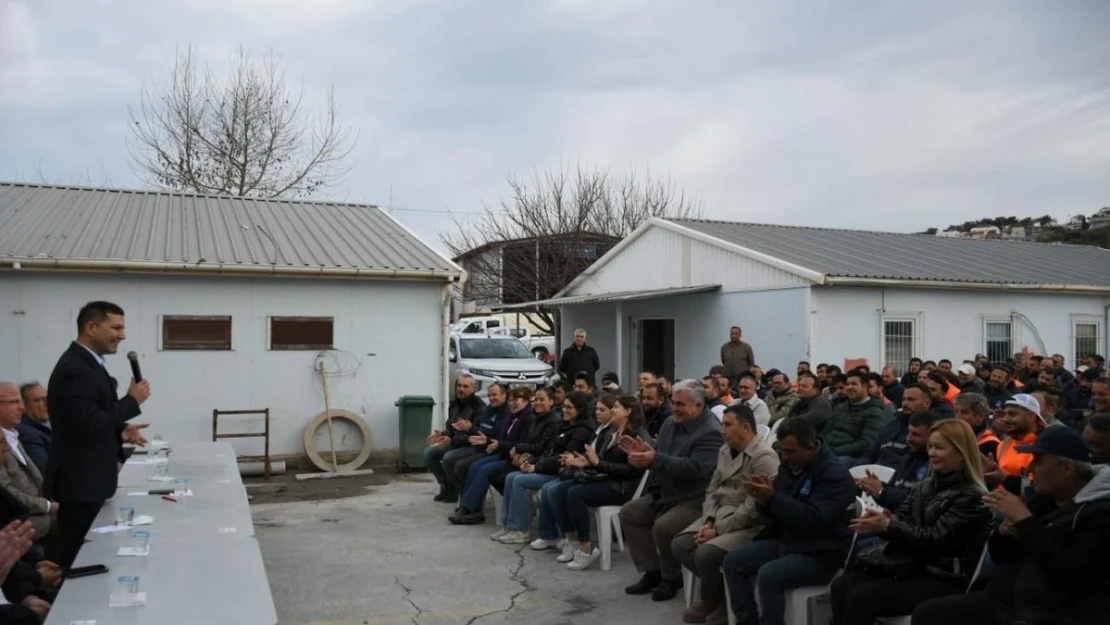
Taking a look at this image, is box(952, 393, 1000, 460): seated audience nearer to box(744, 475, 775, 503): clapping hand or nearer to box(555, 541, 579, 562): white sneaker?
box(744, 475, 775, 503): clapping hand

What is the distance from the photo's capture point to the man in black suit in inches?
181

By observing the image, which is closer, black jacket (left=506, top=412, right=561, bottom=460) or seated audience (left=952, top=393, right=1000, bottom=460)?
seated audience (left=952, top=393, right=1000, bottom=460)

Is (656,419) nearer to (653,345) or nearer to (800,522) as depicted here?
(800,522)

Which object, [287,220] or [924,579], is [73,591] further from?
[287,220]

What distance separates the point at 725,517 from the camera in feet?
18.1

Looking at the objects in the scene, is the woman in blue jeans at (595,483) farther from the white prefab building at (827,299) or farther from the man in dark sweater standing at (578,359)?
the white prefab building at (827,299)

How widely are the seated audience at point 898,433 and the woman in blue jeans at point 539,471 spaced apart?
236 cm

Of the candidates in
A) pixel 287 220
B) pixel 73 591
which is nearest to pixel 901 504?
pixel 73 591

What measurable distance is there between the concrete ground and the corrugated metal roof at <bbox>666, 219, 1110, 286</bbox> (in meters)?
8.33

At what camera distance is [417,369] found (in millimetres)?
12344

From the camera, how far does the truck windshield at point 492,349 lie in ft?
56.2

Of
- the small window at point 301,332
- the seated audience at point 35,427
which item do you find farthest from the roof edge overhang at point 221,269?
the seated audience at point 35,427

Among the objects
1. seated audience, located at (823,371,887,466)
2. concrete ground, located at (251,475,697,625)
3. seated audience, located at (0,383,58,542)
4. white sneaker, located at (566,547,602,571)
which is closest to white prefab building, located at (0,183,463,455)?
concrete ground, located at (251,475,697,625)

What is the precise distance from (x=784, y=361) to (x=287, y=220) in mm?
8521
